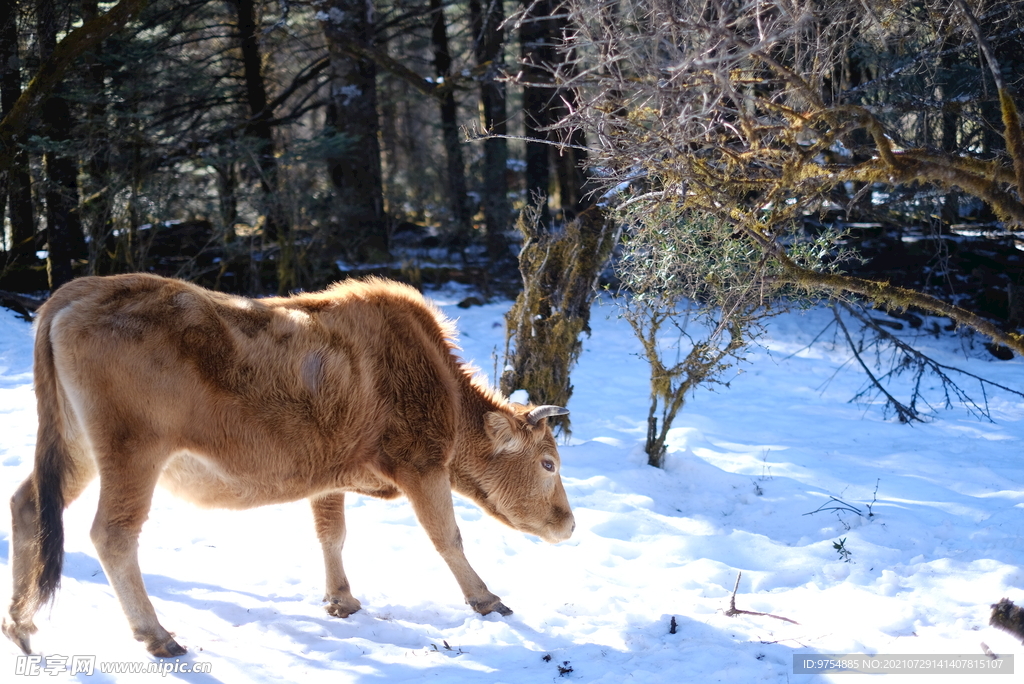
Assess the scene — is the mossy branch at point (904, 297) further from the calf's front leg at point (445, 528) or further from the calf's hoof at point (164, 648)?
the calf's hoof at point (164, 648)

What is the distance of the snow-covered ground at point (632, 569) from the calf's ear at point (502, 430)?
0.97 meters

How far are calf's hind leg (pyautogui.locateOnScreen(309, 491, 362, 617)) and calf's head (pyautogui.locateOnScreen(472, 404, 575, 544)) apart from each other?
89cm

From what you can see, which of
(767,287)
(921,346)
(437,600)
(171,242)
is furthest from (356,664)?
(171,242)

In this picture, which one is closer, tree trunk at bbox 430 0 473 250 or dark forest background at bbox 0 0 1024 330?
dark forest background at bbox 0 0 1024 330

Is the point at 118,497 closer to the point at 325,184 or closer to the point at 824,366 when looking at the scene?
the point at 824,366

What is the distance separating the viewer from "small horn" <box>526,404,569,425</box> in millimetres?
4859

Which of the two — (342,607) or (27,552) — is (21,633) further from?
(342,607)

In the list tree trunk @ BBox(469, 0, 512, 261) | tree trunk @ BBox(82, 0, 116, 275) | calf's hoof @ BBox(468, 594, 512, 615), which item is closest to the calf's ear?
calf's hoof @ BBox(468, 594, 512, 615)

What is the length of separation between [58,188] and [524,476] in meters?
8.18

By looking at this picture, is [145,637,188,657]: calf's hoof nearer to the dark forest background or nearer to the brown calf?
the brown calf

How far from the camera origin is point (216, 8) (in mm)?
16016

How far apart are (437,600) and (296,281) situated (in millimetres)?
8246

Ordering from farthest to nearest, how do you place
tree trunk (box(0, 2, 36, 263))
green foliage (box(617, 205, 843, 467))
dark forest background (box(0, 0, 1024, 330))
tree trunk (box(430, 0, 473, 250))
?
tree trunk (box(430, 0, 473, 250)), tree trunk (box(0, 2, 36, 263)), dark forest background (box(0, 0, 1024, 330)), green foliage (box(617, 205, 843, 467))

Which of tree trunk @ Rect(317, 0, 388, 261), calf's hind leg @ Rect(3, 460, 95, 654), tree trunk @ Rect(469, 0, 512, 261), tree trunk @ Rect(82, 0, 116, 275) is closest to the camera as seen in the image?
calf's hind leg @ Rect(3, 460, 95, 654)
